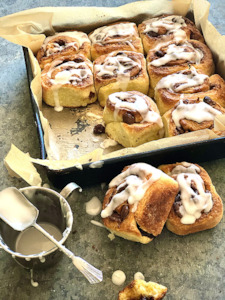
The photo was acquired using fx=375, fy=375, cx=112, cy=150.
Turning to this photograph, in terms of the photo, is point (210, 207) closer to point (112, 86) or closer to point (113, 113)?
point (113, 113)

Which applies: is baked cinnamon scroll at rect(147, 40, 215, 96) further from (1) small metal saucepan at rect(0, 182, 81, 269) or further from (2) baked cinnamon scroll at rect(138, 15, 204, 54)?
(1) small metal saucepan at rect(0, 182, 81, 269)

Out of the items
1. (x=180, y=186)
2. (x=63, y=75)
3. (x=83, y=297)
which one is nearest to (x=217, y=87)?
(x=180, y=186)

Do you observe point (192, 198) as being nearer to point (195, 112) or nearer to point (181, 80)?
point (195, 112)

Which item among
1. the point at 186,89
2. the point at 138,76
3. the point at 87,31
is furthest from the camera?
the point at 87,31

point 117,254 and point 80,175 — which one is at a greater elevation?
point 80,175

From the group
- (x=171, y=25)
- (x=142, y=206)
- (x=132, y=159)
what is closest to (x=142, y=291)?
(x=142, y=206)

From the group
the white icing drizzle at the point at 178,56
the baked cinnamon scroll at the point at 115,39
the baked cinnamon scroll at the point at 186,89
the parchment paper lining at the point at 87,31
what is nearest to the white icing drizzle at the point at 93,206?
the parchment paper lining at the point at 87,31

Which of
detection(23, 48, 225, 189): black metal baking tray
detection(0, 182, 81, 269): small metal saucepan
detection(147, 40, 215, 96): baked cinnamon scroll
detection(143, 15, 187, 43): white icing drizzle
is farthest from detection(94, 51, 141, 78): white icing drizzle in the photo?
detection(0, 182, 81, 269): small metal saucepan
